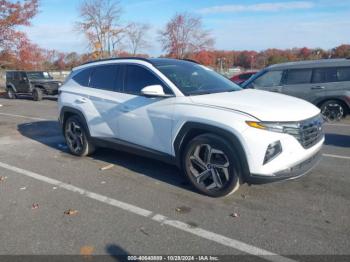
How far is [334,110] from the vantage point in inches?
398

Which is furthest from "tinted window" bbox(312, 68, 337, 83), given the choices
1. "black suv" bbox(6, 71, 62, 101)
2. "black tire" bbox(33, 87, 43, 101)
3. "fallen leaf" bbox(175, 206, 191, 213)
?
"black tire" bbox(33, 87, 43, 101)

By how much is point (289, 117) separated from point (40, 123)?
28.6 ft

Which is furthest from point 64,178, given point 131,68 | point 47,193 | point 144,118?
point 131,68

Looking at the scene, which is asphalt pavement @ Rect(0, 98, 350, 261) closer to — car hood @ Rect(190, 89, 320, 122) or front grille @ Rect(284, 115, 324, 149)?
front grille @ Rect(284, 115, 324, 149)

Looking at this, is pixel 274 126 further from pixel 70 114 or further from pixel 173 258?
pixel 70 114

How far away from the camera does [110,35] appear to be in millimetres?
38812

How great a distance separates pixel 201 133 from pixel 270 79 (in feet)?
21.4

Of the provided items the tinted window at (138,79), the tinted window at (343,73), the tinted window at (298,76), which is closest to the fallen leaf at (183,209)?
the tinted window at (138,79)

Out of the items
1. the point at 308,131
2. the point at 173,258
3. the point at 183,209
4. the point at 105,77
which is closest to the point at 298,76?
the point at 105,77

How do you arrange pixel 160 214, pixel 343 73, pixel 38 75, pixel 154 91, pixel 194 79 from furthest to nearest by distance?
pixel 38 75, pixel 343 73, pixel 194 79, pixel 154 91, pixel 160 214

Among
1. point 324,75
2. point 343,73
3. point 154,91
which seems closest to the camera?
point 154,91

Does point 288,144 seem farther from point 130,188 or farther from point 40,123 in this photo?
point 40,123

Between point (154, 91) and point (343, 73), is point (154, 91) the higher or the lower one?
the lower one

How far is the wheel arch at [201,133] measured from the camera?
13.5 ft
